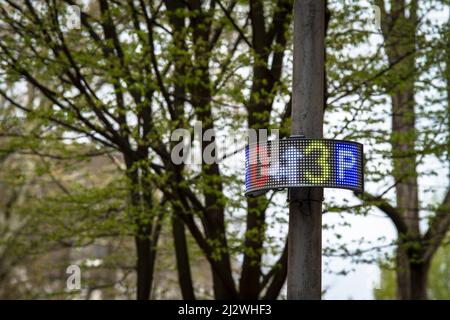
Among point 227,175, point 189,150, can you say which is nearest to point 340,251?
point 227,175

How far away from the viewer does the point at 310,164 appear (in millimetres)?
6871

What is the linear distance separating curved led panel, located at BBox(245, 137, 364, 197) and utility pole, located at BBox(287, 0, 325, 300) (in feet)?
0.83

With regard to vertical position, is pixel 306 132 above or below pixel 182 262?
above

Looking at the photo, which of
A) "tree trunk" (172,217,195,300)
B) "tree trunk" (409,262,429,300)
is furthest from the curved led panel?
"tree trunk" (409,262,429,300)

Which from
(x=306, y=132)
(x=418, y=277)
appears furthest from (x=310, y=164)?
(x=418, y=277)

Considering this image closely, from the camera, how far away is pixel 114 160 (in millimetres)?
17672

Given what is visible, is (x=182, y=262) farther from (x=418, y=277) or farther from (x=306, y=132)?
(x=306, y=132)

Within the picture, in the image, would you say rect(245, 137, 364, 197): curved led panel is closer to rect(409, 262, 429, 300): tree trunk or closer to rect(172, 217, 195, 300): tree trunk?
rect(172, 217, 195, 300): tree trunk

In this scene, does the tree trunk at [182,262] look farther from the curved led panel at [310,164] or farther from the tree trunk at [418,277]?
the curved led panel at [310,164]

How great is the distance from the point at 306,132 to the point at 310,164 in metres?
0.35

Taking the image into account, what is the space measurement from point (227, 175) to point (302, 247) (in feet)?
25.9

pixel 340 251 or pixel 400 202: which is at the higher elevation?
pixel 400 202
